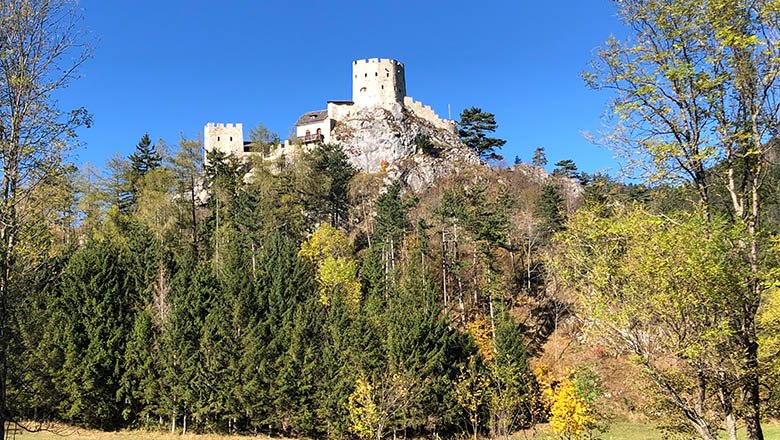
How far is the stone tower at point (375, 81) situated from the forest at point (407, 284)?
37.4 feet

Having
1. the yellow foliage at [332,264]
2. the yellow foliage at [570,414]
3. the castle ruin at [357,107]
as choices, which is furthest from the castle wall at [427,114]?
the yellow foliage at [570,414]

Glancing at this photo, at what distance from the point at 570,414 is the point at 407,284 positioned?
16955 mm

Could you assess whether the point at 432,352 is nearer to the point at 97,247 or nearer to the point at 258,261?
the point at 258,261

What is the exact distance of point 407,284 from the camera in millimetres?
38312

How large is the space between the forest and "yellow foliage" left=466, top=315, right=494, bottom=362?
9.9 inches

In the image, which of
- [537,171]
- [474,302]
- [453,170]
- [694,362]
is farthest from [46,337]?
[537,171]

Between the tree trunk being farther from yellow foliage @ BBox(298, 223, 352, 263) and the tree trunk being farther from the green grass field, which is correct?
yellow foliage @ BBox(298, 223, 352, 263)

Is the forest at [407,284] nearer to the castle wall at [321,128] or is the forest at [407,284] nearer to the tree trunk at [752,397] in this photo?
the tree trunk at [752,397]

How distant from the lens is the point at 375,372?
3347cm

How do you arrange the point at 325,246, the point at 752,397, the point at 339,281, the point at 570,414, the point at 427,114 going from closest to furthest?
the point at 752,397, the point at 570,414, the point at 339,281, the point at 325,246, the point at 427,114

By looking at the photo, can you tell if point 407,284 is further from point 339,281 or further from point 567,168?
point 567,168

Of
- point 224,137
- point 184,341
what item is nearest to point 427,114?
point 224,137

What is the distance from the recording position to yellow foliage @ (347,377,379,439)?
28.6 metres

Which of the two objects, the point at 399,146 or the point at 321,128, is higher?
the point at 321,128
